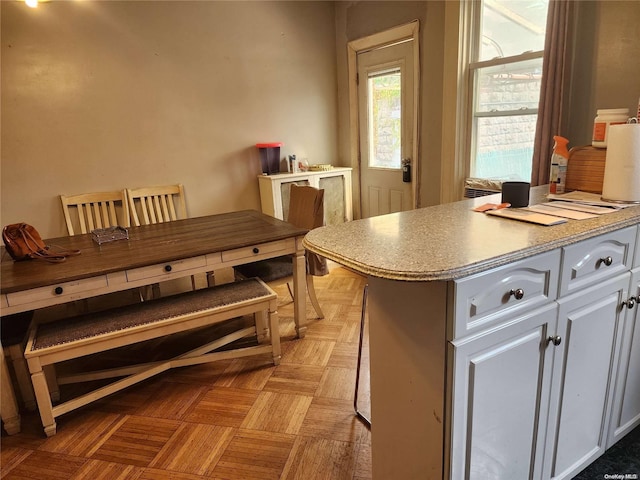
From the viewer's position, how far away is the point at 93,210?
3.04 meters

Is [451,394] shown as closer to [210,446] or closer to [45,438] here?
[210,446]

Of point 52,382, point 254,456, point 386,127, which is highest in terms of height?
point 386,127

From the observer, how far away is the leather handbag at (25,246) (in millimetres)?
1998

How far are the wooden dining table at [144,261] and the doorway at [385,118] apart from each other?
4.65 feet

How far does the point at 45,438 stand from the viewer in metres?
1.85

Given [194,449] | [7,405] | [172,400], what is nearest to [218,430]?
[194,449]

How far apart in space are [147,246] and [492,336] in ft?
5.87

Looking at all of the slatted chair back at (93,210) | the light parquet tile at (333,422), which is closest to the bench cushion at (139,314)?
the light parquet tile at (333,422)

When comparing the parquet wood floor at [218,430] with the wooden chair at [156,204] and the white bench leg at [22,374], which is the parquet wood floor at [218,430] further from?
the wooden chair at [156,204]

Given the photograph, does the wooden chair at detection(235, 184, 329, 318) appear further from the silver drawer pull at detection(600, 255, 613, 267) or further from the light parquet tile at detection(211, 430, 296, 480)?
the silver drawer pull at detection(600, 255, 613, 267)

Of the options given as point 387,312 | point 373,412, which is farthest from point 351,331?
point 387,312

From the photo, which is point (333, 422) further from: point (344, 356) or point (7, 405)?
point (7, 405)

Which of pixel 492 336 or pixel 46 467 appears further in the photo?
pixel 46 467

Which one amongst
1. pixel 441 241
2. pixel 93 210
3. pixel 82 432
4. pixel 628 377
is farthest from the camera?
pixel 93 210
